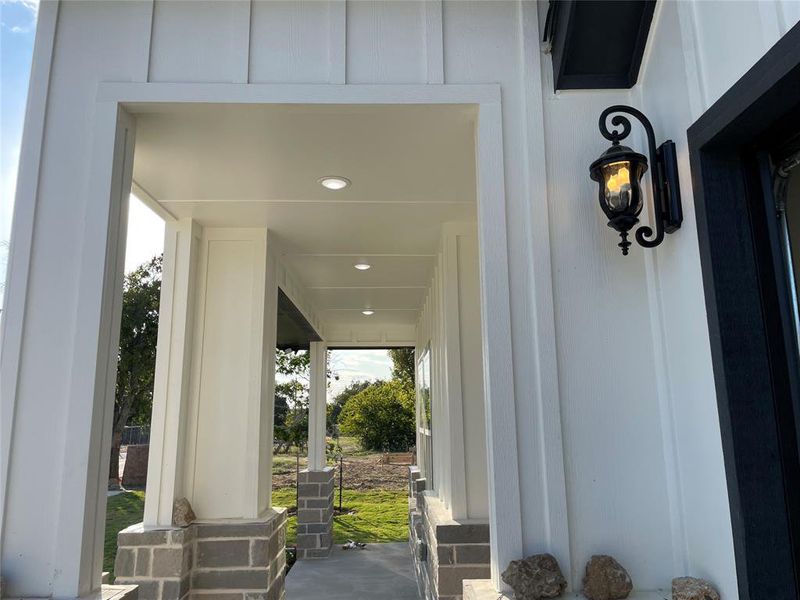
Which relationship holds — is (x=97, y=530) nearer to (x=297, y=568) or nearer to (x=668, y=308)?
(x=668, y=308)

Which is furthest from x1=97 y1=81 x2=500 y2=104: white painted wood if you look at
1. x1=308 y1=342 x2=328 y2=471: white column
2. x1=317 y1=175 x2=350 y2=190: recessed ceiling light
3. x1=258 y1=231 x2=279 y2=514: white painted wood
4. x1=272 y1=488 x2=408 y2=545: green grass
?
x1=272 y1=488 x2=408 y2=545: green grass

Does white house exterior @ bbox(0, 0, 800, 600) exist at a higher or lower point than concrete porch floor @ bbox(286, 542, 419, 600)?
higher

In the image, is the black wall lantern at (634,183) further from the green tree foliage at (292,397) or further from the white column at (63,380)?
the green tree foliage at (292,397)

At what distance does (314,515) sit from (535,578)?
5479mm

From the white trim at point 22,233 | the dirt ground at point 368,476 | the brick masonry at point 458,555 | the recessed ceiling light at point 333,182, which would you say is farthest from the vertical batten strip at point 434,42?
the dirt ground at point 368,476

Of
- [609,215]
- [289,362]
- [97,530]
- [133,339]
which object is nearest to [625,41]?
[609,215]

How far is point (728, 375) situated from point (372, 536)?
736 centimetres

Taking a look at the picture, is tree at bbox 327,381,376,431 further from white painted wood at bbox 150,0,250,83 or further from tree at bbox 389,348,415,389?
white painted wood at bbox 150,0,250,83

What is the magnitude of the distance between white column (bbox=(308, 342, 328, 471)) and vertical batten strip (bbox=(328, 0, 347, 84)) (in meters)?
5.55

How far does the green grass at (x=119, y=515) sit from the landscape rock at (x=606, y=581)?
7060 millimetres

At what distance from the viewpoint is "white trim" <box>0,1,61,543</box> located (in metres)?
1.95

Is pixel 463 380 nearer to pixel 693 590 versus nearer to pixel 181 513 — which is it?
pixel 181 513

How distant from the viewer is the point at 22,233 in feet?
6.72

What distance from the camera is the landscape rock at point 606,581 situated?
1786 millimetres
